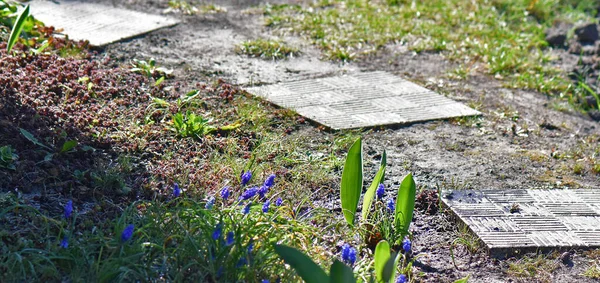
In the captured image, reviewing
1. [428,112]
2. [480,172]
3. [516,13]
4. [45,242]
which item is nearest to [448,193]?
[480,172]

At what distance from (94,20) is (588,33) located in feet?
12.6

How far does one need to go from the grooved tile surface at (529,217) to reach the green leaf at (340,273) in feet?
3.47

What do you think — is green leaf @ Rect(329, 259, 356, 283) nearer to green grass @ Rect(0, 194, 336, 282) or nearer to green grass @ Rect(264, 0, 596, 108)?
green grass @ Rect(0, 194, 336, 282)

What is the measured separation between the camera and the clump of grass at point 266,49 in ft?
17.2

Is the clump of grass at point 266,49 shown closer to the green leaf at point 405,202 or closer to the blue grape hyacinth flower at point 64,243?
the green leaf at point 405,202

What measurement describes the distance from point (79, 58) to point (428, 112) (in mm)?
2116

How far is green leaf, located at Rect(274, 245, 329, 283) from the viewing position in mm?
2219

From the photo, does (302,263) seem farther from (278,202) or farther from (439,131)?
(439,131)

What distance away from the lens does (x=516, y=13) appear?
676 centimetres

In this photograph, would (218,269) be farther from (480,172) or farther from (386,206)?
(480,172)

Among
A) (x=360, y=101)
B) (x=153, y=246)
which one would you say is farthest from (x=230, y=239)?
(x=360, y=101)

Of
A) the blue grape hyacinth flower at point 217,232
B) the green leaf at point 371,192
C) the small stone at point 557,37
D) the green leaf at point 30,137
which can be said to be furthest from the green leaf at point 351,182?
the small stone at point 557,37

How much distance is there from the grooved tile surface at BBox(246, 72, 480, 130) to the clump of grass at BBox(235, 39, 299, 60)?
0.49 m

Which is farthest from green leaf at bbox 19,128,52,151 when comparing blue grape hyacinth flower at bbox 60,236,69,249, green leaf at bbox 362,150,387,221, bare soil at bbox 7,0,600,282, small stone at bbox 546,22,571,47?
small stone at bbox 546,22,571,47
